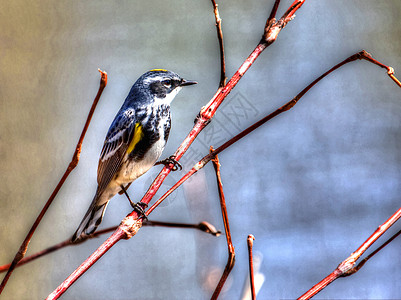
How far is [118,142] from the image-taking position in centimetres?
101

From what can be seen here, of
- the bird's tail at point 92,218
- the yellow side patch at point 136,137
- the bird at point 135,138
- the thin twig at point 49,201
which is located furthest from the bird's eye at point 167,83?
the thin twig at point 49,201

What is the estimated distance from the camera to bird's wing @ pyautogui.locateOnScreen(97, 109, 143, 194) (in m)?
0.98

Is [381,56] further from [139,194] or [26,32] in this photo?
[26,32]

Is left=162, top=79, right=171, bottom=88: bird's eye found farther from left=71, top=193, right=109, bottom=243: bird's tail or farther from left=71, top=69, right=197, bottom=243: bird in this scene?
left=71, top=193, right=109, bottom=243: bird's tail

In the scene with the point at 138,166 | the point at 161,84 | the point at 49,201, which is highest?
the point at 161,84

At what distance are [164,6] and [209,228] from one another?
1259mm

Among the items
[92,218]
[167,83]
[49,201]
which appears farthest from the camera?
[167,83]

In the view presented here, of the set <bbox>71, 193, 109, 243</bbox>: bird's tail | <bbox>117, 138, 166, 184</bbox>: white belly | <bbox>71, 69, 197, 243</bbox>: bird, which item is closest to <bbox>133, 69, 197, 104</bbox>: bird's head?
<bbox>71, 69, 197, 243</bbox>: bird

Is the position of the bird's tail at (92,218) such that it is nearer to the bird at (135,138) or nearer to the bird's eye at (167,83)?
the bird at (135,138)

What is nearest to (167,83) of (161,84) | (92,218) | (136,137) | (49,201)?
(161,84)

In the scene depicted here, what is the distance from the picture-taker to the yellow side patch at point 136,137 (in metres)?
0.99

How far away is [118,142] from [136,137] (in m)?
0.04

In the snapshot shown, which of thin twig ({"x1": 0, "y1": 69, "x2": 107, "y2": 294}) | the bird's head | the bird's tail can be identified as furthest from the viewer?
the bird's head

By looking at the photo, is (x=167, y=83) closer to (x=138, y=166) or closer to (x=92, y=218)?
(x=138, y=166)
